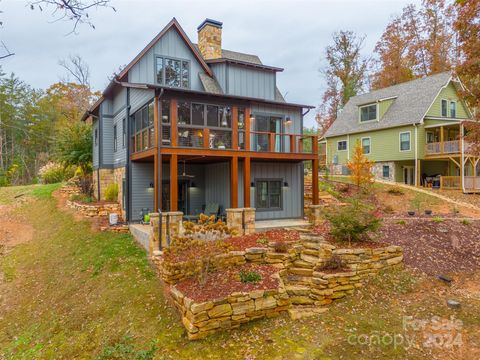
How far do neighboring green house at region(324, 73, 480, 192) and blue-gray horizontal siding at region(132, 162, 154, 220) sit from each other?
17848 mm

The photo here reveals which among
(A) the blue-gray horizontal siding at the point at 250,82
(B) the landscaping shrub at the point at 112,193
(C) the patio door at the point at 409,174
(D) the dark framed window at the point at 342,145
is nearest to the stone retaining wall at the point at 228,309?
(B) the landscaping shrub at the point at 112,193

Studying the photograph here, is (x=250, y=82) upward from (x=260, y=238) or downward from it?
upward

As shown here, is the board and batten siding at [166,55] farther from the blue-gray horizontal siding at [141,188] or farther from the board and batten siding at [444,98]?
the board and batten siding at [444,98]

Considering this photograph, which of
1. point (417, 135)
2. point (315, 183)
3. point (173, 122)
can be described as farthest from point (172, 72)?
point (417, 135)

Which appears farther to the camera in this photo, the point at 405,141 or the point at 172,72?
the point at 405,141

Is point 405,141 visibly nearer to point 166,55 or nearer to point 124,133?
point 166,55

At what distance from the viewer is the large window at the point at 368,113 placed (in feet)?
84.8

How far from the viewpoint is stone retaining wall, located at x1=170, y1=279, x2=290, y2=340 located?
19.6 feet

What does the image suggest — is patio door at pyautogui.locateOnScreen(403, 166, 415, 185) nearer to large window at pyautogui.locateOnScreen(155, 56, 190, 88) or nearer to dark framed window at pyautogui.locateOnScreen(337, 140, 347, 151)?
dark framed window at pyautogui.locateOnScreen(337, 140, 347, 151)

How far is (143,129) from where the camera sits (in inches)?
488

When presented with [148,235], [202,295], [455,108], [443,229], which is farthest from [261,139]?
[455,108]

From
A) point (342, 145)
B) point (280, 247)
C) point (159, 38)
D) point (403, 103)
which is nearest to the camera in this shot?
point (280, 247)

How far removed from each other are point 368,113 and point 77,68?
95.1 ft

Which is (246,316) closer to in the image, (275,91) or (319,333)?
(319,333)
